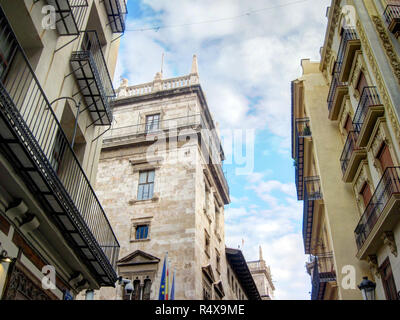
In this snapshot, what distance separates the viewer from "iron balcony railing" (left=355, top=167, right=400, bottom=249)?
12016 mm

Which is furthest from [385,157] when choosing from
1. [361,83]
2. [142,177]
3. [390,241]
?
[142,177]

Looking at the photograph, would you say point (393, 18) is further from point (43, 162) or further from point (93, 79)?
point (43, 162)

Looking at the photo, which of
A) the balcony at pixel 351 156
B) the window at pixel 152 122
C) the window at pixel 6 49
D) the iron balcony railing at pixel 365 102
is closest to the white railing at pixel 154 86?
the window at pixel 152 122

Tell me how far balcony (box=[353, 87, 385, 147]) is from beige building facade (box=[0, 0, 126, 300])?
8254mm

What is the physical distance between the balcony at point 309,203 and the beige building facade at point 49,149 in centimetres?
1159

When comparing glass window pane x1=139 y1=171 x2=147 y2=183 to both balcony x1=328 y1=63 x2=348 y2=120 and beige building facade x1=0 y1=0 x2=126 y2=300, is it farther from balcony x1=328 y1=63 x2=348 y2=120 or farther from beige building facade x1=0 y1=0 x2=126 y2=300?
beige building facade x1=0 y1=0 x2=126 y2=300

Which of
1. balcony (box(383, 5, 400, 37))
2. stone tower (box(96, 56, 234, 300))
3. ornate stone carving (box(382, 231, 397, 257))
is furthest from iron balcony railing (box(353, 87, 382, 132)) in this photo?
stone tower (box(96, 56, 234, 300))

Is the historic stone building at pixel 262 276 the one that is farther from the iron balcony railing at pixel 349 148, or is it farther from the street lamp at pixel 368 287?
the street lamp at pixel 368 287

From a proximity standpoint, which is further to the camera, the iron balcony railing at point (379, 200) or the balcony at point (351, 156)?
the balcony at point (351, 156)

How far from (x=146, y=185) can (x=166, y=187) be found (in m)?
1.51

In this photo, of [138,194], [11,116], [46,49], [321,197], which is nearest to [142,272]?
[138,194]

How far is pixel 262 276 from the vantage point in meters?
62.8

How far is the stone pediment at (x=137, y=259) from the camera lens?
2258cm

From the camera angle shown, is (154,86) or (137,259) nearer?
(137,259)
